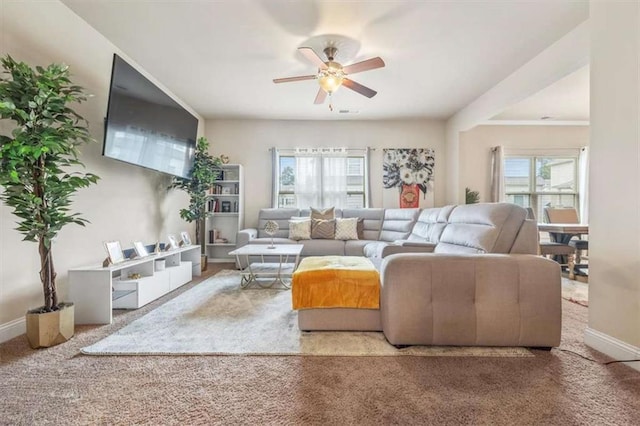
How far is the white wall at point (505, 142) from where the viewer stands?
5.45 metres

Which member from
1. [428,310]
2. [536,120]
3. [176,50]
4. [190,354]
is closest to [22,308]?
[190,354]

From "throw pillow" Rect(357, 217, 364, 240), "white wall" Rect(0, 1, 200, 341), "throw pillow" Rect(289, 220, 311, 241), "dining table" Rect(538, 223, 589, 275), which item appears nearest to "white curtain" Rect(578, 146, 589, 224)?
"dining table" Rect(538, 223, 589, 275)

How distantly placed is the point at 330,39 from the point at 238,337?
104 inches

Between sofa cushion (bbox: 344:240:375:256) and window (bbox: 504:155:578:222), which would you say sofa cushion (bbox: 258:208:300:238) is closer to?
sofa cushion (bbox: 344:240:375:256)

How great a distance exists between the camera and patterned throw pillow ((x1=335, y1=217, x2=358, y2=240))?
4.61 m

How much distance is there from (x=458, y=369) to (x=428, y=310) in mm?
345

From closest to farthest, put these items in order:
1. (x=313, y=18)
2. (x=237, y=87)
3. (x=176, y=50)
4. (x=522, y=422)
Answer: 1. (x=522, y=422)
2. (x=313, y=18)
3. (x=176, y=50)
4. (x=237, y=87)

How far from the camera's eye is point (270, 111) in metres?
4.91

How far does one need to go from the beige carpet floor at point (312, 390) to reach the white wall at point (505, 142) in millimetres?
4051

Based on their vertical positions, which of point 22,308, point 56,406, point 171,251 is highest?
point 171,251

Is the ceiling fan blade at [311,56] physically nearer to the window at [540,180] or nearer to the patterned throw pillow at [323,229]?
the patterned throw pillow at [323,229]

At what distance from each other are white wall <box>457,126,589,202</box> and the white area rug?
4.21m

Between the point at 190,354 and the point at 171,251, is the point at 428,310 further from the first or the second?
the point at 171,251

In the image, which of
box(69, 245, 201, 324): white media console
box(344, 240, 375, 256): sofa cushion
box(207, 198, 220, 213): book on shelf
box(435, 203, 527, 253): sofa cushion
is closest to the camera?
box(435, 203, 527, 253): sofa cushion
